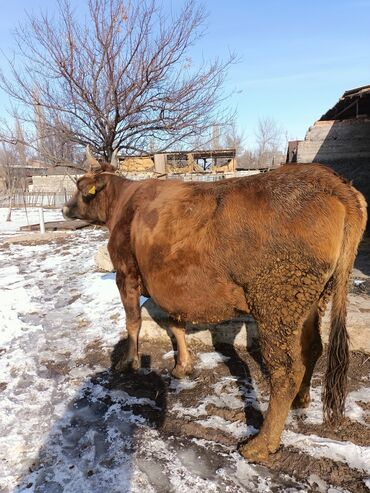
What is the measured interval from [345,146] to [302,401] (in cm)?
686

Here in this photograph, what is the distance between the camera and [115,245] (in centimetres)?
396

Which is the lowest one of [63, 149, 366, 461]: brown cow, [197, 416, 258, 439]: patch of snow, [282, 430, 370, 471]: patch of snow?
[197, 416, 258, 439]: patch of snow

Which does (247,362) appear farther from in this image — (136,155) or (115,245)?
(136,155)

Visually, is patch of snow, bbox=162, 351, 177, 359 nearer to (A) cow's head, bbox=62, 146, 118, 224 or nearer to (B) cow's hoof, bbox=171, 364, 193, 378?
(B) cow's hoof, bbox=171, 364, 193, 378

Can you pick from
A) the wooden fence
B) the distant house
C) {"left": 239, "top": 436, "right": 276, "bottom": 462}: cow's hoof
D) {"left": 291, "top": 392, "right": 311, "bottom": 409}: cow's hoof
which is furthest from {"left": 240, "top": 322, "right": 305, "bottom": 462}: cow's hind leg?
the wooden fence

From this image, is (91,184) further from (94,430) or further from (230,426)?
(230,426)

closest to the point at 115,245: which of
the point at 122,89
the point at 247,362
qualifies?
the point at 247,362

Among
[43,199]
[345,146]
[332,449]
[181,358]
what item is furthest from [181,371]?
[43,199]

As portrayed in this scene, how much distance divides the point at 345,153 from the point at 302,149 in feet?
3.22

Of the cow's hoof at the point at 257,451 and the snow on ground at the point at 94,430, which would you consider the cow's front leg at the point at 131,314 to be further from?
the cow's hoof at the point at 257,451

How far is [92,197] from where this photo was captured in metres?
4.67

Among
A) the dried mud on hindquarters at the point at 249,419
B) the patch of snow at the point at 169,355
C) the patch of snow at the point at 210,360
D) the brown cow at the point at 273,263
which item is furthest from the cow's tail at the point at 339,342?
the patch of snow at the point at 169,355

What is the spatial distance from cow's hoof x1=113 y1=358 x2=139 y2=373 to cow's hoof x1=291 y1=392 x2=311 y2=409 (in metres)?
1.77

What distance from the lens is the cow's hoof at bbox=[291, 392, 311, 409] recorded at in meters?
3.12
